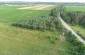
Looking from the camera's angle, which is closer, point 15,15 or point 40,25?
point 40,25

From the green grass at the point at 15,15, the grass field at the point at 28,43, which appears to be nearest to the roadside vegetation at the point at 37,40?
the grass field at the point at 28,43

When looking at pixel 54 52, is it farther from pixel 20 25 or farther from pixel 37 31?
pixel 20 25

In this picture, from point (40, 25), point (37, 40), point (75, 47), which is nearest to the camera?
point (75, 47)

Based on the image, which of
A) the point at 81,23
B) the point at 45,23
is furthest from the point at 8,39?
the point at 81,23

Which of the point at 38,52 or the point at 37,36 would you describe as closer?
the point at 38,52

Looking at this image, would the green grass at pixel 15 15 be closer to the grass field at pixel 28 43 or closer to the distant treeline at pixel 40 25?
the distant treeline at pixel 40 25

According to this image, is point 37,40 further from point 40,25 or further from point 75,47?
point 40,25

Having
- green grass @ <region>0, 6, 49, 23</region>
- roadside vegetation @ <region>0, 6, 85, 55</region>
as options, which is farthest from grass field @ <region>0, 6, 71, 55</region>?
green grass @ <region>0, 6, 49, 23</region>

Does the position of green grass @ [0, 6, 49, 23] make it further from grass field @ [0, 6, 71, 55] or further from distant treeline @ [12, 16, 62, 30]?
grass field @ [0, 6, 71, 55]

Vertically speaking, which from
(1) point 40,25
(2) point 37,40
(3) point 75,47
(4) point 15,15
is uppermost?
(1) point 40,25

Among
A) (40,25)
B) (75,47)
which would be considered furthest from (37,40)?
(40,25)

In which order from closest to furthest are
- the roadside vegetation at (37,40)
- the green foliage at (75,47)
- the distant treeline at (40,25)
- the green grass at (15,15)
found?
the green foliage at (75,47) → the roadside vegetation at (37,40) → the distant treeline at (40,25) → the green grass at (15,15)
